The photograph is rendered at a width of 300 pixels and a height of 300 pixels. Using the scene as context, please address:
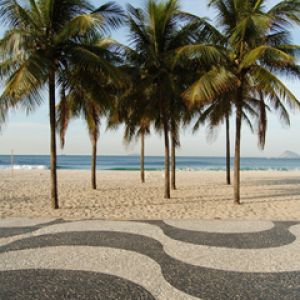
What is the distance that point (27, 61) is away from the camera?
6.98m

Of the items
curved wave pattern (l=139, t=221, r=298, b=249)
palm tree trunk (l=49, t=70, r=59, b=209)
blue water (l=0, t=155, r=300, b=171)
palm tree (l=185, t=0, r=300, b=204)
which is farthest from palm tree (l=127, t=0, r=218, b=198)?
blue water (l=0, t=155, r=300, b=171)

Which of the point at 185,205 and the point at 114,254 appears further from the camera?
the point at 185,205

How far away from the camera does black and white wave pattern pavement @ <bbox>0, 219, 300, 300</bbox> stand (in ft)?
11.1

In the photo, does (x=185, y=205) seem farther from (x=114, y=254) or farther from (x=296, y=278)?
(x=296, y=278)

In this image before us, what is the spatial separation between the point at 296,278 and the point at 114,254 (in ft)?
8.16

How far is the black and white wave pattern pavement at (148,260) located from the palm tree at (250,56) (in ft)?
11.3

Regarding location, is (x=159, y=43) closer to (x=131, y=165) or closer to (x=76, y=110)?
(x=76, y=110)

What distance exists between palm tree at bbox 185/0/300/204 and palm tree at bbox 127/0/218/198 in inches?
53.5

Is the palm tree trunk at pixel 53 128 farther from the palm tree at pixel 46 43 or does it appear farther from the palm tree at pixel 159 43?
the palm tree at pixel 159 43

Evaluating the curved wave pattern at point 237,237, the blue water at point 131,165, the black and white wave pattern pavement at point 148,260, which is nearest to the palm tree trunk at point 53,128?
the black and white wave pattern pavement at point 148,260

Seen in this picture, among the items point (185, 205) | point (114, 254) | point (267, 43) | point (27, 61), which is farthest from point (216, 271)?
point (267, 43)

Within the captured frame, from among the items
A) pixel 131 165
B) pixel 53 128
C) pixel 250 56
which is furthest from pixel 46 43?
pixel 131 165

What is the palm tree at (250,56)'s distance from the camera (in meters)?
7.74

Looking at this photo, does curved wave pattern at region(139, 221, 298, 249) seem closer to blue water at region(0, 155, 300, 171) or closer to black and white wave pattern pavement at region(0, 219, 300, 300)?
black and white wave pattern pavement at region(0, 219, 300, 300)
